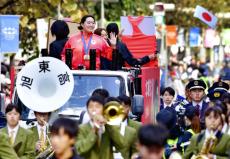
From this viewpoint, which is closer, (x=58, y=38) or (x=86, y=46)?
(x=86, y=46)

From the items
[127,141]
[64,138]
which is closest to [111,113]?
[127,141]

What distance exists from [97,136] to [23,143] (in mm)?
2271

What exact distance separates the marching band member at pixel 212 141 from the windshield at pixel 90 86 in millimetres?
2959

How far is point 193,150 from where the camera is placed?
12.1m

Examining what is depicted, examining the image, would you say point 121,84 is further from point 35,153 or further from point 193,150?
point 193,150

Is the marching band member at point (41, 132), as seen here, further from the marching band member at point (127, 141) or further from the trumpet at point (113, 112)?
the trumpet at point (113, 112)

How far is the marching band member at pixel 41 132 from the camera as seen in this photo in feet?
44.5

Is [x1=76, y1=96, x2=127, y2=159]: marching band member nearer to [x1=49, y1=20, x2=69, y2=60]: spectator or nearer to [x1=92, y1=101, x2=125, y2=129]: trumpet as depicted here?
[x1=92, y1=101, x2=125, y2=129]: trumpet

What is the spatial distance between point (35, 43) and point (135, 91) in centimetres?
1230

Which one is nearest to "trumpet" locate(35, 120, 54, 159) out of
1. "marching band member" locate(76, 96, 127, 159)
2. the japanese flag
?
"marching band member" locate(76, 96, 127, 159)

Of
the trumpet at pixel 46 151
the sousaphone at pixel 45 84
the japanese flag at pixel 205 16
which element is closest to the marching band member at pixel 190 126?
the sousaphone at pixel 45 84

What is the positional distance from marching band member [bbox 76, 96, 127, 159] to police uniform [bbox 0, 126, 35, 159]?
1.93 meters

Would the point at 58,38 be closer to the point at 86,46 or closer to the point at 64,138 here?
the point at 86,46

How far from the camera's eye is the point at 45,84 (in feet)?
48.9
